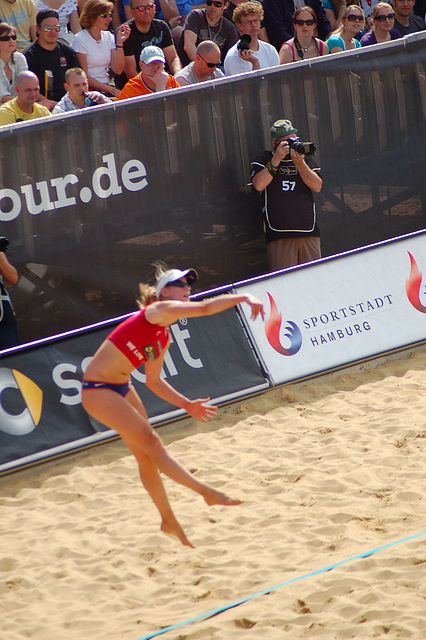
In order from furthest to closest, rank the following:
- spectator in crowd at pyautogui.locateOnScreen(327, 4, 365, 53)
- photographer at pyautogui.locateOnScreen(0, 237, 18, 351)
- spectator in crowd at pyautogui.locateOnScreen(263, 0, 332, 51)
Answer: spectator in crowd at pyautogui.locateOnScreen(263, 0, 332, 51) → spectator in crowd at pyautogui.locateOnScreen(327, 4, 365, 53) → photographer at pyautogui.locateOnScreen(0, 237, 18, 351)

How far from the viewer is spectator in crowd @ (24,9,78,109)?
29.5 feet

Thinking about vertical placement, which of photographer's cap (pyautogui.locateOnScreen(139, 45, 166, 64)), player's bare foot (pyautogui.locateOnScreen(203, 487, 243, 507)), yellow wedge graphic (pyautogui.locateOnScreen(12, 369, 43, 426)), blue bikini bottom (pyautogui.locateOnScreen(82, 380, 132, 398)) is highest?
photographer's cap (pyautogui.locateOnScreen(139, 45, 166, 64))

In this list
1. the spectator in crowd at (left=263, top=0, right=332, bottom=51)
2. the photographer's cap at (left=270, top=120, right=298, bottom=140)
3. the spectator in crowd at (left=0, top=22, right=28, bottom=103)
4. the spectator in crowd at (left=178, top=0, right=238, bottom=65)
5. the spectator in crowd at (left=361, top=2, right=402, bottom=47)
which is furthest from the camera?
the spectator in crowd at (left=263, top=0, right=332, bottom=51)

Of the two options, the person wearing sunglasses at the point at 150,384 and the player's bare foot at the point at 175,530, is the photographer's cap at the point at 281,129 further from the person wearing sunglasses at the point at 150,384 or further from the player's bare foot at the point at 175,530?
the player's bare foot at the point at 175,530

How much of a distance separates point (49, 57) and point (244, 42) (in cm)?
216

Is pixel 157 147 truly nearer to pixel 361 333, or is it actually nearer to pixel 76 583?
pixel 361 333

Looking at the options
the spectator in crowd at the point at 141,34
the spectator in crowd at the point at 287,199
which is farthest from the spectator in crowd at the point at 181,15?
the spectator in crowd at the point at 287,199

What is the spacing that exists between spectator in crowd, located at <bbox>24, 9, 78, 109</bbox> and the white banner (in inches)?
125

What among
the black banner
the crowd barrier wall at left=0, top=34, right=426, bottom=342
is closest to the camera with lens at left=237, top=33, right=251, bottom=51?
the crowd barrier wall at left=0, top=34, right=426, bottom=342

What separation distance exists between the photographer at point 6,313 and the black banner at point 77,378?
1.20 ft

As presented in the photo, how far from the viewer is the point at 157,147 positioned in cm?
869

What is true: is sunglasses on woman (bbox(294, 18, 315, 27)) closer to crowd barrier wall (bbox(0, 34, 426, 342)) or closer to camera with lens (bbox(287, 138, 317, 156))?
crowd barrier wall (bbox(0, 34, 426, 342))

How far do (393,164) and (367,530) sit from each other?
5278mm

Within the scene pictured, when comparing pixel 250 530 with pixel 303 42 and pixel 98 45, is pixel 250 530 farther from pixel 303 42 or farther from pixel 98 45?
pixel 303 42
